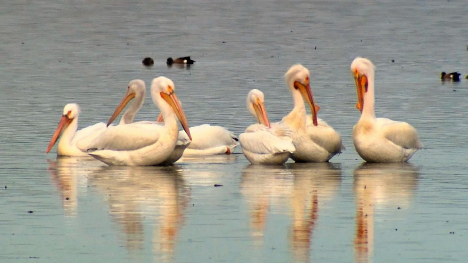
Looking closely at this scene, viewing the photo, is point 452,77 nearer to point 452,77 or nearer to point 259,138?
point 452,77

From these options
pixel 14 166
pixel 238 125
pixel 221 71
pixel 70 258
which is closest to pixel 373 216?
pixel 70 258

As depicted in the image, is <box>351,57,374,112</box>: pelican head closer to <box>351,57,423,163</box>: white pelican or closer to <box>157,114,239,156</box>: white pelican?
<box>351,57,423,163</box>: white pelican

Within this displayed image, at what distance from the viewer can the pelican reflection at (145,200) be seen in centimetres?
761

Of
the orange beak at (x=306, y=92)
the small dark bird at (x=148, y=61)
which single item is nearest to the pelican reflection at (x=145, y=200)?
the orange beak at (x=306, y=92)

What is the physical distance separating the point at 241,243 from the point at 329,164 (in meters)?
4.36

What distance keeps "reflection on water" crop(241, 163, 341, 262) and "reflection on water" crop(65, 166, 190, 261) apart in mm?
520

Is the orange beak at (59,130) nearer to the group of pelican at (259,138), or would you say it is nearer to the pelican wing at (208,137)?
the group of pelican at (259,138)

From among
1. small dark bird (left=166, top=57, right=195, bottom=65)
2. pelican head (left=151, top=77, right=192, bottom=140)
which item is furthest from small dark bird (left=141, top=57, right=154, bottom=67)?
pelican head (left=151, top=77, right=192, bottom=140)

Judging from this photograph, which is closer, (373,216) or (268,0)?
(373,216)

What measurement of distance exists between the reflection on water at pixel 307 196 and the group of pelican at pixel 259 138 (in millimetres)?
243

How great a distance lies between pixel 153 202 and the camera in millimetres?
8984

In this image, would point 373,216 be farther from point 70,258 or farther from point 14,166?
point 14,166

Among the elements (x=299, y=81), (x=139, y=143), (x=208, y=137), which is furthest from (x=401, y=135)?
(x=139, y=143)

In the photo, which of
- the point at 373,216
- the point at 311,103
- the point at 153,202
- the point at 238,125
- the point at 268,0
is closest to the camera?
the point at 373,216
